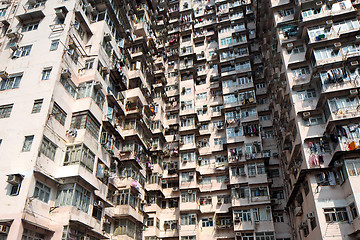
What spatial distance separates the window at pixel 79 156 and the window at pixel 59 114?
1814 mm

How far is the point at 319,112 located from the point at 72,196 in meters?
18.4

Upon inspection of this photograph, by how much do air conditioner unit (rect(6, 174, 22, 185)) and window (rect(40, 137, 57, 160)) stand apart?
6.12 ft

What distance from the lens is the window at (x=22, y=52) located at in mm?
20147

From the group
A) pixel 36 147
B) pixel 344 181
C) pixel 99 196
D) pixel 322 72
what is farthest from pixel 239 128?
pixel 36 147

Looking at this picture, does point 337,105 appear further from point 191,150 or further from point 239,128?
point 191,150

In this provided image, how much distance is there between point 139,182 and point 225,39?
22.3m

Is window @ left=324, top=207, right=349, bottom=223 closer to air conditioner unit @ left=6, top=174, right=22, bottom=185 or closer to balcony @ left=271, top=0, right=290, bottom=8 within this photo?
air conditioner unit @ left=6, top=174, right=22, bottom=185

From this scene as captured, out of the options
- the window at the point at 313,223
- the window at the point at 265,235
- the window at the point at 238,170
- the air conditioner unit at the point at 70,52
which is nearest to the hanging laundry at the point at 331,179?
the window at the point at 313,223

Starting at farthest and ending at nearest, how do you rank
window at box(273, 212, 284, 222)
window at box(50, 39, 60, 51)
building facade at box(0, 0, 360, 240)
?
window at box(273, 212, 284, 222) → window at box(50, 39, 60, 51) → building facade at box(0, 0, 360, 240)

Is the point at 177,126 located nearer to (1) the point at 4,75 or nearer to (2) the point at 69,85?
(2) the point at 69,85

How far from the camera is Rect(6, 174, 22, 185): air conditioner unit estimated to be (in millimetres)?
14336

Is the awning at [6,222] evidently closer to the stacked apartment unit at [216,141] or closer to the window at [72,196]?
the window at [72,196]

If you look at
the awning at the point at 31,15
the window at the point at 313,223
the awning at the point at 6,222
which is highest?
the awning at the point at 31,15

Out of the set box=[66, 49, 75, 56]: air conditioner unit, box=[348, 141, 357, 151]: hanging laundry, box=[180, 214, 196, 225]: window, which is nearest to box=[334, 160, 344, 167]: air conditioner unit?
box=[348, 141, 357, 151]: hanging laundry
